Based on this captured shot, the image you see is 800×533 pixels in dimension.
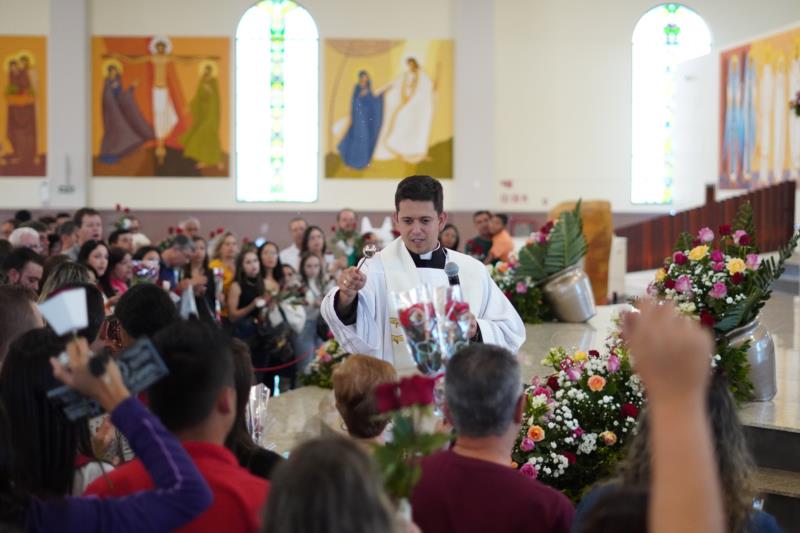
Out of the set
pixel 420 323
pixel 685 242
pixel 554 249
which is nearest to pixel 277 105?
pixel 554 249

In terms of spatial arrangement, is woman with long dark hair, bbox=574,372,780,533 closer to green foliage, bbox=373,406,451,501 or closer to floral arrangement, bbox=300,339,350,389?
green foliage, bbox=373,406,451,501


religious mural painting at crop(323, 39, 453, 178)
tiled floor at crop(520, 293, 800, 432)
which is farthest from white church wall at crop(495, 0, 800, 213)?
tiled floor at crop(520, 293, 800, 432)

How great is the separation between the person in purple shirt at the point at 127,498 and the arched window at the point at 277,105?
16.4 meters

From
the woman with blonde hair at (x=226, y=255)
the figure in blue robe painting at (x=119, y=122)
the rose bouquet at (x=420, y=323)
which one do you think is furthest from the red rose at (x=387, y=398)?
the figure in blue robe painting at (x=119, y=122)

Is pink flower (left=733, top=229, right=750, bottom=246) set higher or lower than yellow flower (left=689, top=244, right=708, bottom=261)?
higher

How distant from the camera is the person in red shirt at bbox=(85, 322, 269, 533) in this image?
2.35 meters

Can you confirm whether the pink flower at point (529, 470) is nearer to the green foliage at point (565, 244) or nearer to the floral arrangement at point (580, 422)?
the floral arrangement at point (580, 422)

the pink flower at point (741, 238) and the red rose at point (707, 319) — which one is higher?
the pink flower at point (741, 238)

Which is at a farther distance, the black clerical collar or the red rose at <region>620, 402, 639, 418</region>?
the red rose at <region>620, 402, 639, 418</region>

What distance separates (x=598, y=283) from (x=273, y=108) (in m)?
8.04

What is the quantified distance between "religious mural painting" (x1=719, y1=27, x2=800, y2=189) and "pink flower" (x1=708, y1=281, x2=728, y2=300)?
27.3 feet

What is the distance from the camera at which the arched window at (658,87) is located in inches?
741

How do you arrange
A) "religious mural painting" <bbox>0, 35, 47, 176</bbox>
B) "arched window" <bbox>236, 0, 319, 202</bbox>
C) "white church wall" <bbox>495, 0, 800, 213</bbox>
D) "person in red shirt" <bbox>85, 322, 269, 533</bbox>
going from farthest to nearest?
"arched window" <bbox>236, 0, 319, 202</bbox> < "white church wall" <bbox>495, 0, 800, 213</bbox> < "religious mural painting" <bbox>0, 35, 47, 176</bbox> < "person in red shirt" <bbox>85, 322, 269, 533</bbox>

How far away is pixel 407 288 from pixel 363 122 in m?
14.1
